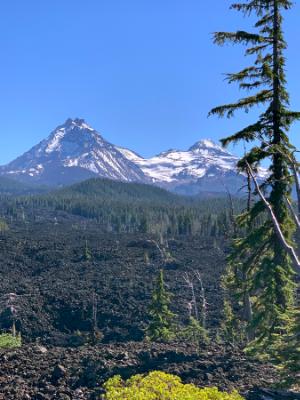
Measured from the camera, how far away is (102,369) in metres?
13.9

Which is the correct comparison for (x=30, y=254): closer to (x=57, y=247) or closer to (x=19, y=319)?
(x=57, y=247)

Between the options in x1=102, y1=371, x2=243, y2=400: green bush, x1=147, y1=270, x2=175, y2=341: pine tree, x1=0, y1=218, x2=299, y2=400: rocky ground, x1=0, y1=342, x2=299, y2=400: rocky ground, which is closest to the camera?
x1=102, y1=371, x2=243, y2=400: green bush

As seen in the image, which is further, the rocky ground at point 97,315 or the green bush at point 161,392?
the rocky ground at point 97,315

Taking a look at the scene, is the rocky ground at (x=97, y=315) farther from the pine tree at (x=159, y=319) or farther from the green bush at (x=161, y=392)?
the green bush at (x=161, y=392)

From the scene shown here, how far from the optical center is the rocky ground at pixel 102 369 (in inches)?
498

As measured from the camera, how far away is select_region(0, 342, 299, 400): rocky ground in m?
12.6

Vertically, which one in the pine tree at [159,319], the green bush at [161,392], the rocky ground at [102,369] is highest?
the green bush at [161,392]

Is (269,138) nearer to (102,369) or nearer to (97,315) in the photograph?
(102,369)

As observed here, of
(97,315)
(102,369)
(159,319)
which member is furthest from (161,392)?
(97,315)

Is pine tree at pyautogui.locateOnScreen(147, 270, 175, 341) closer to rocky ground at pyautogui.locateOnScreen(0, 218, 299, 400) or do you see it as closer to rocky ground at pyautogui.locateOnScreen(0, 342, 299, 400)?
rocky ground at pyautogui.locateOnScreen(0, 218, 299, 400)

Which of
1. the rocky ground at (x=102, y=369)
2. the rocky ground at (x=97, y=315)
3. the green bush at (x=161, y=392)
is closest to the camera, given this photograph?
the green bush at (x=161, y=392)

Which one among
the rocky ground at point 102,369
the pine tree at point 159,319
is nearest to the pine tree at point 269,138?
the rocky ground at point 102,369

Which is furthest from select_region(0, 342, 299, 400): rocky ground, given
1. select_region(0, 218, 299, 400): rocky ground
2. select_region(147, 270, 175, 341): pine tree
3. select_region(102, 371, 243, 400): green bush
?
select_region(147, 270, 175, 341): pine tree

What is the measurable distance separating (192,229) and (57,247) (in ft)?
201
